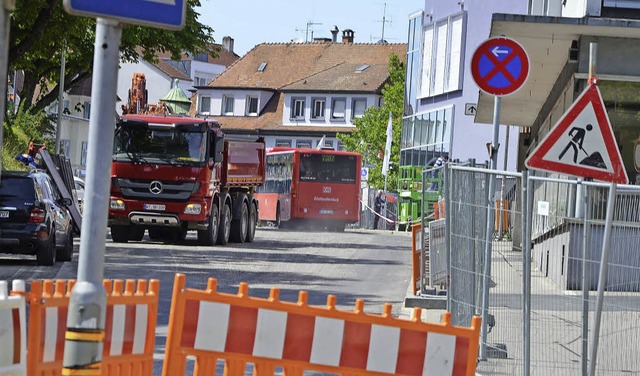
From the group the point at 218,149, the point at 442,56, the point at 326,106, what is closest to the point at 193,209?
the point at 218,149

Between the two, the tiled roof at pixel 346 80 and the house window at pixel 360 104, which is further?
the house window at pixel 360 104

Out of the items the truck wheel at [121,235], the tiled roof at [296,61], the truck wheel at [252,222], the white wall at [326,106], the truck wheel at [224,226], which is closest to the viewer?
the truck wheel at [121,235]

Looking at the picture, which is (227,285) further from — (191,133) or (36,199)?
(191,133)

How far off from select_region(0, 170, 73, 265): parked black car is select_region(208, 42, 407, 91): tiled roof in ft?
286

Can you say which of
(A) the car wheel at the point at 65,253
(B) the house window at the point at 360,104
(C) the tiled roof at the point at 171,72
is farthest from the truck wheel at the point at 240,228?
(C) the tiled roof at the point at 171,72

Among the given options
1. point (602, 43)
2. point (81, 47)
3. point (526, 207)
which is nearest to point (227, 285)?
point (602, 43)

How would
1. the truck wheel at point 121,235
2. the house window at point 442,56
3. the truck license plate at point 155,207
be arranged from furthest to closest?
the house window at point 442,56, the truck wheel at point 121,235, the truck license plate at point 155,207

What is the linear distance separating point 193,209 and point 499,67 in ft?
65.9

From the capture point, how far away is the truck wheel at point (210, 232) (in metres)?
35.8

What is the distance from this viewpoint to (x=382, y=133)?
9500cm

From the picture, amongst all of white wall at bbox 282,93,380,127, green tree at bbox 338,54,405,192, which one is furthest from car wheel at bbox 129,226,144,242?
white wall at bbox 282,93,380,127

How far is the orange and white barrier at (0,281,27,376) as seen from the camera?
25.1ft

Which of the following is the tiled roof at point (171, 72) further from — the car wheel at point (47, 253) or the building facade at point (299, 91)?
the car wheel at point (47, 253)

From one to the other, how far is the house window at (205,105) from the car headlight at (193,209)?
270ft
